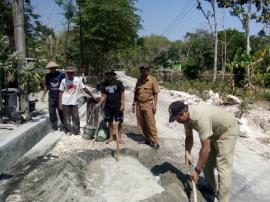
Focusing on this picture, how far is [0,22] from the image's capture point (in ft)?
76.6

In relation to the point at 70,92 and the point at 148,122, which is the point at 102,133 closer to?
the point at 148,122

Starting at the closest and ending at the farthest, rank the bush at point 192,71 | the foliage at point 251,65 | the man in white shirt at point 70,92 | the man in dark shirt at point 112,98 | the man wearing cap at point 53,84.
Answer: the man in dark shirt at point 112,98
the man in white shirt at point 70,92
the man wearing cap at point 53,84
the foliage at point 251,65
the bush at point 192,71

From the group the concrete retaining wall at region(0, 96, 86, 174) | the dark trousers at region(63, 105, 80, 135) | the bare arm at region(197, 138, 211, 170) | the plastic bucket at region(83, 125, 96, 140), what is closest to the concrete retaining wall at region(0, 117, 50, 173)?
the concrete retaining wall at region(0, 96, 86, 174)

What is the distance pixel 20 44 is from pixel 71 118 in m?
2.27

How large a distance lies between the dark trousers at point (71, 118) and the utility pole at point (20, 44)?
1149 millimetres

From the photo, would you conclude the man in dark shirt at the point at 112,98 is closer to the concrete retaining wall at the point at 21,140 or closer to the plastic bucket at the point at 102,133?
the plastic bucket at the point at 102,133

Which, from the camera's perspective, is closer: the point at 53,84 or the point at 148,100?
the point at 148,100

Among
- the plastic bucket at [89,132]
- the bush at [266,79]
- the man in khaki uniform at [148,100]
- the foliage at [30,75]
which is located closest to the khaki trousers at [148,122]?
the man in khaki uniform at [148,100]

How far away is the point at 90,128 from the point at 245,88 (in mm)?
11250

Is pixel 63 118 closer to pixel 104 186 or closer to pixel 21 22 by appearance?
pixel 21 22

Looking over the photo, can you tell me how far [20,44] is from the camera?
1000cm

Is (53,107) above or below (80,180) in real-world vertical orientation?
above

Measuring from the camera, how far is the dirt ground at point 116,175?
5.34 metres

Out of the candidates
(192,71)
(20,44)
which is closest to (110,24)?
(192,71)
